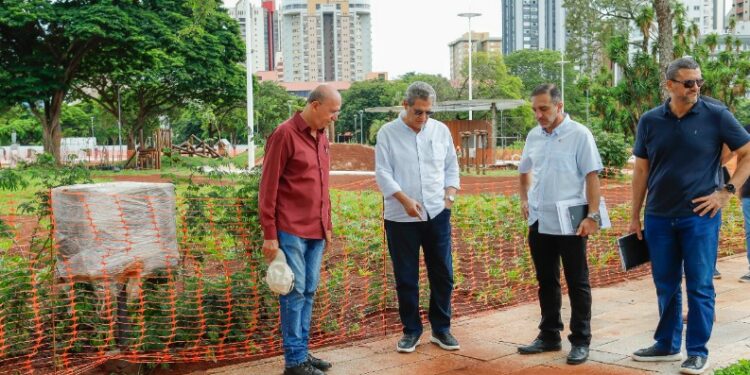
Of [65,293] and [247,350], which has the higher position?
[65,293]

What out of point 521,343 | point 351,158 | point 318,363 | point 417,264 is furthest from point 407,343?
point 351,158

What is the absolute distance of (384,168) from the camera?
205 inches

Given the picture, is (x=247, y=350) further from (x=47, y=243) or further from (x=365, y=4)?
(x=365, y=4)

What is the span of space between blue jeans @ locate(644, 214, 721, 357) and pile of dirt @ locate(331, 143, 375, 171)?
28.8 metres

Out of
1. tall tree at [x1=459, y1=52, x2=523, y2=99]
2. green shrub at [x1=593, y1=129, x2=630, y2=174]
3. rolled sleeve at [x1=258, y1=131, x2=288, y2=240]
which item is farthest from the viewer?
tall tree at [x1=459, y1=52, x2=523, y2=99]

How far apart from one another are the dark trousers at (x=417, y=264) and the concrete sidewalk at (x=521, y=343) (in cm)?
22

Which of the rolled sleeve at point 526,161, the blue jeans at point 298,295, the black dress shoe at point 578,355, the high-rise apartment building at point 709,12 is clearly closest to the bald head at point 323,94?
the blue jeans at point 298,295

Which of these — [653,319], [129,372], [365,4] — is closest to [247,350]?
[129,372]

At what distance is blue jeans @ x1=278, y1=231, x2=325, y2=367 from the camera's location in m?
4.58

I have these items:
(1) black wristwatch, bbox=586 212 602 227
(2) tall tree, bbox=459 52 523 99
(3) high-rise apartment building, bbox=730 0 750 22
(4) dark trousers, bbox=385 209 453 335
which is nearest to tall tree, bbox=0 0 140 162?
(4) dark trousers, bbox=385 209 453 335

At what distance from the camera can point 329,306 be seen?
5988 millimetres

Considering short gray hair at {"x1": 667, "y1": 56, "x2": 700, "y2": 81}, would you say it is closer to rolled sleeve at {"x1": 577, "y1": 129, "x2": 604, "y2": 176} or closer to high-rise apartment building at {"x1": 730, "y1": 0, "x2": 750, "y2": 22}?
rolled sleeve at {"x1": 577, "y1": 129, "x2": 604, "y2": 176}

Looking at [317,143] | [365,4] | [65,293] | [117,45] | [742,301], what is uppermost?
[365,4]

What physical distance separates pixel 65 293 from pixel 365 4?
418 ft
